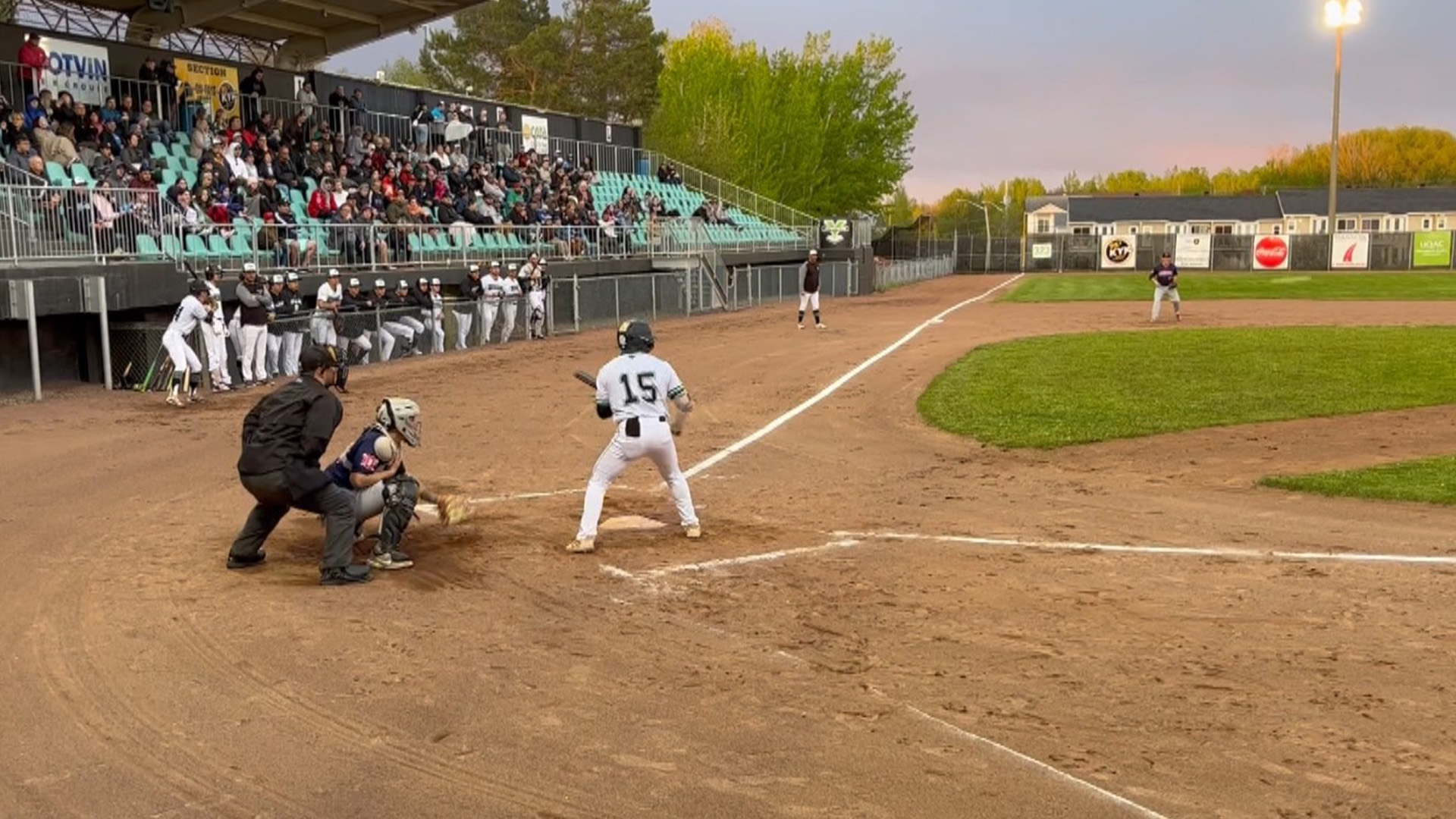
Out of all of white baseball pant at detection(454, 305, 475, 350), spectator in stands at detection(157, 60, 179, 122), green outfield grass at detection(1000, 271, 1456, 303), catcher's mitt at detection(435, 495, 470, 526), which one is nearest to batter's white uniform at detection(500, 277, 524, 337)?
white baseball pant at detection(454, 305, 475, 350)

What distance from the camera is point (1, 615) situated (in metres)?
7.59

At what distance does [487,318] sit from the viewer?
93.5ft

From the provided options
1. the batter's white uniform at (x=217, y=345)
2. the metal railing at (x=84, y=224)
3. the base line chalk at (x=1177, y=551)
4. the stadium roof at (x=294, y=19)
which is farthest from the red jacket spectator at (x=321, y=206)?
the base line chalk at (x=1177, y=551)

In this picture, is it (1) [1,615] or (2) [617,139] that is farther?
(2) [617,139]

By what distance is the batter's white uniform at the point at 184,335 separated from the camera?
18250mm

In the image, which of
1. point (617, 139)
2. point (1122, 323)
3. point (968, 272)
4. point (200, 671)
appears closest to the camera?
point (200, 671)

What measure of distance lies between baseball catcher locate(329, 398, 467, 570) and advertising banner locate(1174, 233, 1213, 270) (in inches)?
2826

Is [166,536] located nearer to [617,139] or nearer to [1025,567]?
[1025,567]

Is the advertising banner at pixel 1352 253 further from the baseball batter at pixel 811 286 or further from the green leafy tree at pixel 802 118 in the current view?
the baseball batter at pixel 811 286

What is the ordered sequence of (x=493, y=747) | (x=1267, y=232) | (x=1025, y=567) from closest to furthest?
(x=493, y=747)
(x=1025, y=567)
(x=1267, y=232)

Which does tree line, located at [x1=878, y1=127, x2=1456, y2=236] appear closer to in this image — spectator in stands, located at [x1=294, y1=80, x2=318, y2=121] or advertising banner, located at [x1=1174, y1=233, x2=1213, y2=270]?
advertising banner, located at [x1=1174, y1=233, x2=1213, y2=270]

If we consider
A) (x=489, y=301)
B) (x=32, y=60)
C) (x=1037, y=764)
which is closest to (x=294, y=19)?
(x=32, y=60)

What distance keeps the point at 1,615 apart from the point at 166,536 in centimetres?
225

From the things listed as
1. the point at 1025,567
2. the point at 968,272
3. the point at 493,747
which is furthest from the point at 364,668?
the point at 968,272
